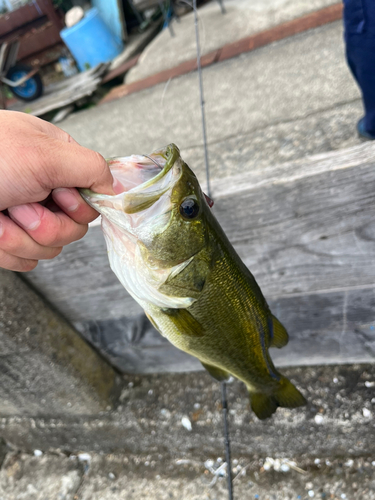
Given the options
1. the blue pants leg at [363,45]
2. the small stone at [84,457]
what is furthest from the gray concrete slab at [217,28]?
the small stone at [84,457]

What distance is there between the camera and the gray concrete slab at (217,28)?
5.17 meters

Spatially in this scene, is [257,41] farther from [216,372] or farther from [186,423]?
[186,423]

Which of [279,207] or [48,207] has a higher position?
[48,207]

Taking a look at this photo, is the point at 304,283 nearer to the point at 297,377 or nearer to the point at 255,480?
the point at 297,377

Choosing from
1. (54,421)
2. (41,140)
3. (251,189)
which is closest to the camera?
(41,140)

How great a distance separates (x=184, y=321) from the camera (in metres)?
1.39

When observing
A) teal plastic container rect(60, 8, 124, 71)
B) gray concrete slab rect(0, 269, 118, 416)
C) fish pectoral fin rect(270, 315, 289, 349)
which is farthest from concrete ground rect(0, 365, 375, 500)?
teal plastic container rect(60, 8, 124, 71)

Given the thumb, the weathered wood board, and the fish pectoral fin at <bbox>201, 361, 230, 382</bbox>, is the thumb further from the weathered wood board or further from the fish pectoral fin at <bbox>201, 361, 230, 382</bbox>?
the fish pectoral fin at <bbox>201, 361, 230, 382</bbox>

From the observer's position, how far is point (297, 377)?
2.38 meters

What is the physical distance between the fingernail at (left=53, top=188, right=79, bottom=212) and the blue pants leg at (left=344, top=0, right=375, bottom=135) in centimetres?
215

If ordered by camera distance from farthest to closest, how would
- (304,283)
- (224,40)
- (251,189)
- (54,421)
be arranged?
(224,40) → (54,421) → (304,283) → (251,189)

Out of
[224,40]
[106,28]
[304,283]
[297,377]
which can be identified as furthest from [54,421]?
[106,28]

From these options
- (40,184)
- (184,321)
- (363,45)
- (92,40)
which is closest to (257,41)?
(363,45)

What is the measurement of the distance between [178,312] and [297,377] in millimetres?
1405
